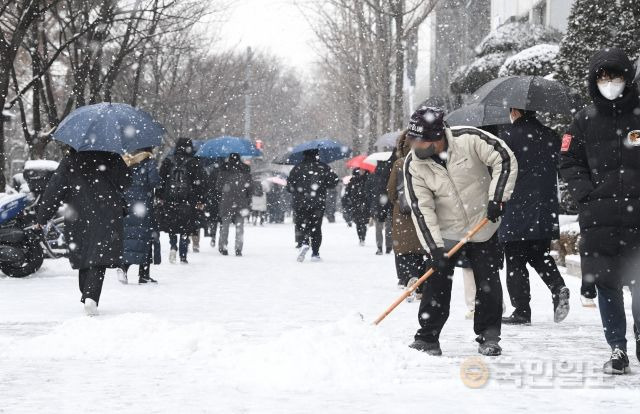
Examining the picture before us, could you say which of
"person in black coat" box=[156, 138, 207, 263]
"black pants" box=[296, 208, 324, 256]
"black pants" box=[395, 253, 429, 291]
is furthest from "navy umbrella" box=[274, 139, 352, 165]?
"black pants" box=[395, 253, 429, 291]

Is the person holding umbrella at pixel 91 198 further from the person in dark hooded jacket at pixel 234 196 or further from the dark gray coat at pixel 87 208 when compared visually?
the person in dark hooded jacket at pixel 234 196

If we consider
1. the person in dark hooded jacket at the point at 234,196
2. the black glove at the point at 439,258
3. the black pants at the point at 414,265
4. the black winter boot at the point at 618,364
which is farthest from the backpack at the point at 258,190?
the black winter boot at the point at 618,364

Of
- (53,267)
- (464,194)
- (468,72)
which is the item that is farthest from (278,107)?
(464,194)

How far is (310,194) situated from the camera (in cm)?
1750

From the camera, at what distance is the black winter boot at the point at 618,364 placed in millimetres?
6125

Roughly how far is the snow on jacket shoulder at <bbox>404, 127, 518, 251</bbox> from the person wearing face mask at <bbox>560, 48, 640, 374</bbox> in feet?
1.98

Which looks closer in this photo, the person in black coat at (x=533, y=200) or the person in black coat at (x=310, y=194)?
the person in black coat at (x=533, y=200)

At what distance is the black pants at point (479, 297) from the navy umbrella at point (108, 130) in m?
3.59

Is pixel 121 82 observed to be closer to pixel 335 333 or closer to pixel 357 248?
pixel 357 248

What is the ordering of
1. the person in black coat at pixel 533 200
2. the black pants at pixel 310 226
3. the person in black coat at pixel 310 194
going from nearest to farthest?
the person in black coat at pixel 533 200 → the person in black coat at pixel 310 194 → the black pants at pixel 310 226

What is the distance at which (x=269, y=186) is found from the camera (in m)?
41.2

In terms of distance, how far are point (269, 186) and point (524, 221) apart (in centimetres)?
3307

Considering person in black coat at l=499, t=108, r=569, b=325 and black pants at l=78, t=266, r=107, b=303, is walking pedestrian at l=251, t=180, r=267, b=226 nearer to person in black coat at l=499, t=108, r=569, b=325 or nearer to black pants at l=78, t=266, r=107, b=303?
black pants at l=78, t=266, r=107, b=303

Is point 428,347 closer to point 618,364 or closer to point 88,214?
point 618,364
